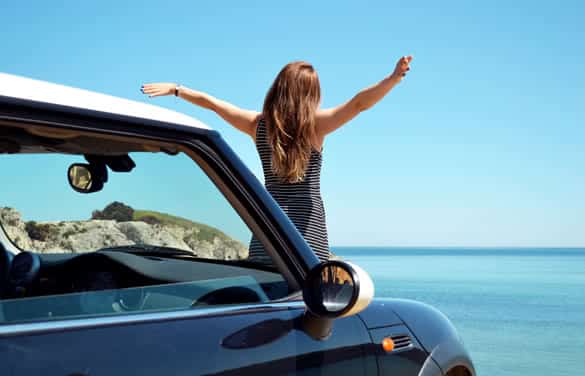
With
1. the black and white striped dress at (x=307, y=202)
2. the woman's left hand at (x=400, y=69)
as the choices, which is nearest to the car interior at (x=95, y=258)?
the black and white striped dress at (x=307, y=202)

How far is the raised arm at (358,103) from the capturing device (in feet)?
12.0

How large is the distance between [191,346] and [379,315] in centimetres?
95

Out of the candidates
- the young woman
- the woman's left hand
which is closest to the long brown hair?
the young woman

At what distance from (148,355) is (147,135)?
59 centimetres

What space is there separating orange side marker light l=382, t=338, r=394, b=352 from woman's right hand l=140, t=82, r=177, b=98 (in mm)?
1866

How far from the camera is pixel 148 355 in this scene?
1.66 metres

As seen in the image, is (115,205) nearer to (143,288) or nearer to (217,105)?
(143,288)

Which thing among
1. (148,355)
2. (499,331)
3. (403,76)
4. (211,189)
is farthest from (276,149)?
(499,331)

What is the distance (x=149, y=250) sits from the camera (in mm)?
2088

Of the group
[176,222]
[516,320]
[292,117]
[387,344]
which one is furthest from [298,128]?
[516,320]

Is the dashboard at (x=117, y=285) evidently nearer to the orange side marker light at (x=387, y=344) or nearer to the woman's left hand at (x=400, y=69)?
the orange side marker light at (x=387, y=344)

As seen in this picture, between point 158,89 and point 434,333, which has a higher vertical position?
point 158,89

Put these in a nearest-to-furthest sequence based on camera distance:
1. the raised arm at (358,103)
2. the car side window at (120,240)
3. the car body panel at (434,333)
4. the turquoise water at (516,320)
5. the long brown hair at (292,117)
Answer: the car side window at (120,240), the car body panel at (434,333), the long brown hair at (292,117), the raised arm at (358,103), the turquoise water at (516,320)

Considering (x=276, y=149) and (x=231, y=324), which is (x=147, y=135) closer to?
(x=231, y=324)
